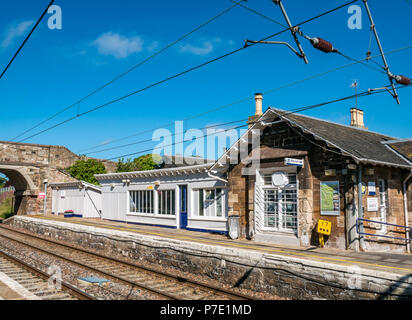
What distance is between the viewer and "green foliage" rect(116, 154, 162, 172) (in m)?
44.1

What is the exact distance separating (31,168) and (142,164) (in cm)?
1431

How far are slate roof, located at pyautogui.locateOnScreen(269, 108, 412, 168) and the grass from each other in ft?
A: 140

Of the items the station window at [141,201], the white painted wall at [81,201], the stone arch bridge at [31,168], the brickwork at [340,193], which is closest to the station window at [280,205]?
the brickwork at [340,193]

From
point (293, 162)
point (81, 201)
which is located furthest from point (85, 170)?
point (293, 162)

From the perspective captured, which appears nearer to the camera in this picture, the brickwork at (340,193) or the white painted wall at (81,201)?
the brickwork at (340,193)

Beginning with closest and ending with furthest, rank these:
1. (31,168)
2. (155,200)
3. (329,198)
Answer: (329,198), (155,200), (31,168)

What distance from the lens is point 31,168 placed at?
35375 mm

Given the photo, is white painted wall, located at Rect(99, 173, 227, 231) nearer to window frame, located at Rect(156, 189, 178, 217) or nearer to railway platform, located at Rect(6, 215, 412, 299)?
window frame, located at Rect(156, 189, 178, 217)

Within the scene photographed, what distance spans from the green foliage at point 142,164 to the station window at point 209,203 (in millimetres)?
24846

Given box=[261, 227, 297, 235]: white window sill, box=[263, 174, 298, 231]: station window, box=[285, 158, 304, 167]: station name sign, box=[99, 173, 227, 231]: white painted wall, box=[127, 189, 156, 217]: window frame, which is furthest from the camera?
box=[127, 189, 156, 217]: window frame

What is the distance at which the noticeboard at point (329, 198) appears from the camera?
12.5 m

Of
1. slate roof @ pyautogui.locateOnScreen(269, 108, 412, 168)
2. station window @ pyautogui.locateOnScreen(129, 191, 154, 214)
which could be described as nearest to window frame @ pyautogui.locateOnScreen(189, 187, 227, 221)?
station window @ pyautogui.locateOnScreen(129, 191, 154, 214)

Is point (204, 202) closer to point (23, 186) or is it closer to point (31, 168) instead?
point (31, 168)

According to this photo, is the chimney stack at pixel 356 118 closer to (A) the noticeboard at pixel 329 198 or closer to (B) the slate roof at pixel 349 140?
(B) the slate roof at pixel 349 140
